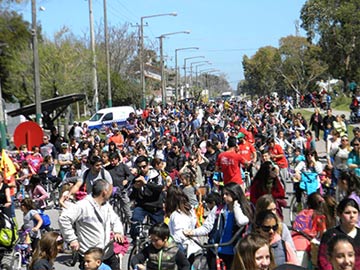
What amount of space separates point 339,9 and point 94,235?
170ft

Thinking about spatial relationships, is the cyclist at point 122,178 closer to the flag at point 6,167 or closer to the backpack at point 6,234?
the flag at point 6,167

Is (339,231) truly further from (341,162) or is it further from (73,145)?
(73,145)

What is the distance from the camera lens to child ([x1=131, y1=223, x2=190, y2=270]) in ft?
20.6

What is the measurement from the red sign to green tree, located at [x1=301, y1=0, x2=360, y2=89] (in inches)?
1631

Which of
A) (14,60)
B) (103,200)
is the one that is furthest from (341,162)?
(14,60)

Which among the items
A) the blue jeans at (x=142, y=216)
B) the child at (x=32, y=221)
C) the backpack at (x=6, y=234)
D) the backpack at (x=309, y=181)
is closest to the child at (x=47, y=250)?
Result: the backpack at (x=6, y=234)

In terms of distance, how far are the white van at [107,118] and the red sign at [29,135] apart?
21.8 m

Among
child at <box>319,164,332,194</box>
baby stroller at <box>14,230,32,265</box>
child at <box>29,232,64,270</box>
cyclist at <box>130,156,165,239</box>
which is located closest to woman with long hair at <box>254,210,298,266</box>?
child at <box>29,232,64,270</box>

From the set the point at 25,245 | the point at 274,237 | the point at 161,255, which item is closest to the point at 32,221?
the point at 25,245

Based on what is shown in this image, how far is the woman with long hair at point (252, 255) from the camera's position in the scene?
4.82 m

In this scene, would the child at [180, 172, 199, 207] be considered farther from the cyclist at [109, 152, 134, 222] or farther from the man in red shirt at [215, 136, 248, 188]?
the cyclist at [109, 152, 134, 222]

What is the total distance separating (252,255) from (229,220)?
241 cm

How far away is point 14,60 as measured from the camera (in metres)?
47.6

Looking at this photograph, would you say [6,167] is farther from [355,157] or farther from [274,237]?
[274,237]
